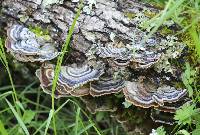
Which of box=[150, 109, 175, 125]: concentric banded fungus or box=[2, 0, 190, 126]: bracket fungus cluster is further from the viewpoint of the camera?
box=[150, 109, 175, 125]: concentric banded fungus

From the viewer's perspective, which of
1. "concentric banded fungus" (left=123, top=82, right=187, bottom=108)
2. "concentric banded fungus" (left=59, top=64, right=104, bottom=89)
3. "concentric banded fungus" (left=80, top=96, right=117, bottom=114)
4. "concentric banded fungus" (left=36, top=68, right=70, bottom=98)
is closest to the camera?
"concentric banded fungus" (left=123, top=82, right=187, bottom=108)

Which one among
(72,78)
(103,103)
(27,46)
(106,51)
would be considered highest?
(106,51)

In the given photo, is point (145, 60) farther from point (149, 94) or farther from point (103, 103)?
point (103, 103)

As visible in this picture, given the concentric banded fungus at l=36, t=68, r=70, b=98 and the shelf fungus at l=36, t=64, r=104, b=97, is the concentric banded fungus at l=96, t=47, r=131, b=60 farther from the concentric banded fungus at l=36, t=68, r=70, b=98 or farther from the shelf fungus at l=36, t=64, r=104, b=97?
the concentric banded fungus at l=36, t=68, r=70, b=98

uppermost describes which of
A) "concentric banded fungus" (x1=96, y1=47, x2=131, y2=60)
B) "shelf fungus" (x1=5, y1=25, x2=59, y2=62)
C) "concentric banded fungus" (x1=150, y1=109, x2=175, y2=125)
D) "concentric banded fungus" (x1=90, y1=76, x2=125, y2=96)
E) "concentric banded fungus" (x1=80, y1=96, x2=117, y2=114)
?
"concentric banded fungus" (x1=96, y1=47, x2=131, y2=60)

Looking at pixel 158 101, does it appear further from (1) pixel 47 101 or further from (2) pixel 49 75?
(1) pixel 47 101

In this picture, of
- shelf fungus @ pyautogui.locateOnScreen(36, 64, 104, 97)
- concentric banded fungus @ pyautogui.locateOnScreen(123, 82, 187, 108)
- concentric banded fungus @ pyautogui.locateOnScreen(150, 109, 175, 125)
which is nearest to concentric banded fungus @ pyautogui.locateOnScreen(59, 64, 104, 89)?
shelf fungus @ pyautogui.locateOnScreen(36, 64, 104, 97)

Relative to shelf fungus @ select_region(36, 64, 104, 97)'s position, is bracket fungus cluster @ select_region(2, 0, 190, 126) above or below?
above

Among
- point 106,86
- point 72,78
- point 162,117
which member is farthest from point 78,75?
point 162,117
